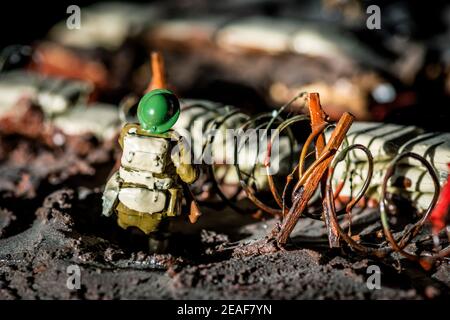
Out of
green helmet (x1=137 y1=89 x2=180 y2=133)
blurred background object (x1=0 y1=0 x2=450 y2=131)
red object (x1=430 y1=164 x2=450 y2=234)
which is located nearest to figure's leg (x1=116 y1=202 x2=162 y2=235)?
green helmet (x1=137 y1=89 x2=180 y2=133)

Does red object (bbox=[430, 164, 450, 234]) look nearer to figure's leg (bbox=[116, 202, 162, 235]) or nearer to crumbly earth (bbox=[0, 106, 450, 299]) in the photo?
crumbly earth (bbox=[0, 106, 450, 299])

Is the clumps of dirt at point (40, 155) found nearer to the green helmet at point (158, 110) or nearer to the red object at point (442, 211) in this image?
the green helmet at point (158, 110)

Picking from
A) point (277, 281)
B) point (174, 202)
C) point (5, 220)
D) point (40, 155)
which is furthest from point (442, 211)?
point (40, 155)

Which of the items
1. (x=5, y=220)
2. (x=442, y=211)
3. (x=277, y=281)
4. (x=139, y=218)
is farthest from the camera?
(x=5, y=220)

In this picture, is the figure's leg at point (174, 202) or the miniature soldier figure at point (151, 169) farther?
the figure's leg at point (174, 202)

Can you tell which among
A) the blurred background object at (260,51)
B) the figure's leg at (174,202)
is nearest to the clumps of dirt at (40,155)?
the blurred background object at (260,51)

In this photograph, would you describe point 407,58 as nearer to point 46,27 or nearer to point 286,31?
point 286,31

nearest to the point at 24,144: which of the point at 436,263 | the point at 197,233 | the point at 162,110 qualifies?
the point at 197,233

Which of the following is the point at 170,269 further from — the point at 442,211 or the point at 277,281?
the point at 442,211
